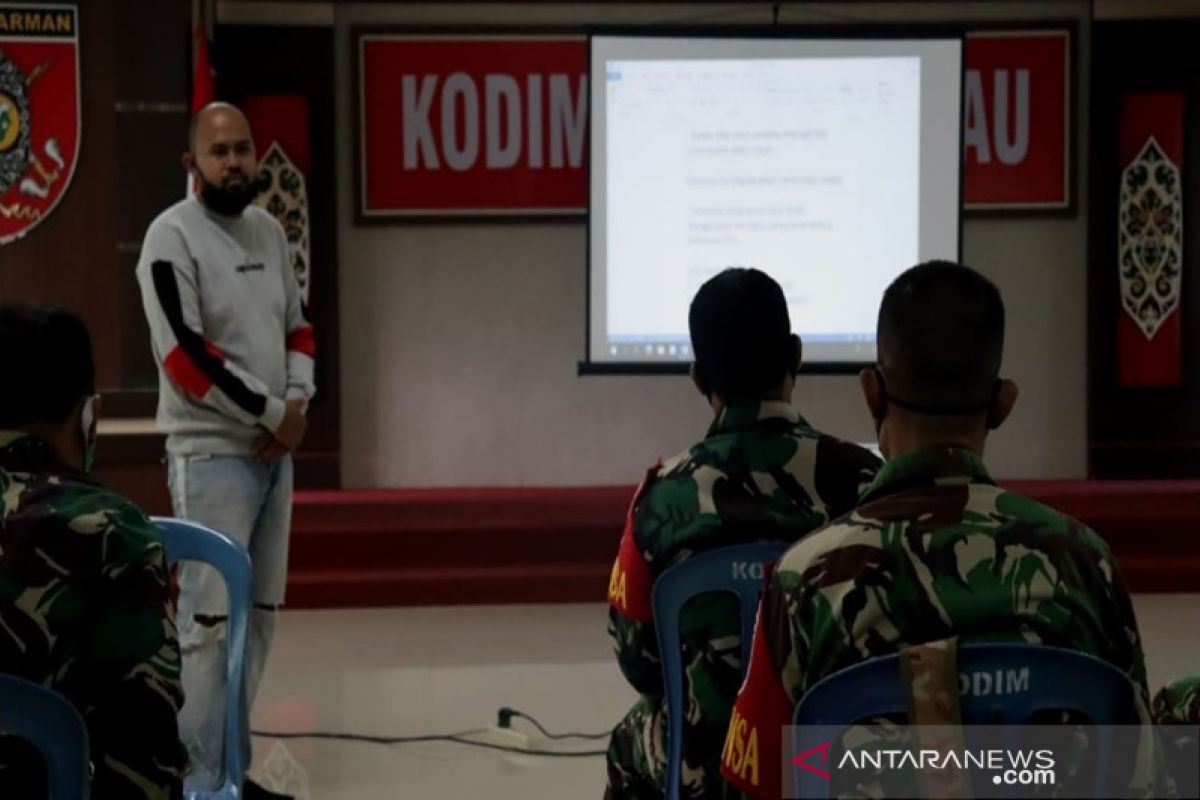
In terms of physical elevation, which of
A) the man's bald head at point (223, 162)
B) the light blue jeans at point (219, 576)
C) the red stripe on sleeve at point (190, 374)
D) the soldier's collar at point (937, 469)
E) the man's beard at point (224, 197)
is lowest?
the light blue jeans at point (219, 576)

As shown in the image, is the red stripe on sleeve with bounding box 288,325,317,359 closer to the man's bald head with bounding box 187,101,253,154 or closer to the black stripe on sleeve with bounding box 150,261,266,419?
the black stripe on sleeve with bounding box 150,261,266,419

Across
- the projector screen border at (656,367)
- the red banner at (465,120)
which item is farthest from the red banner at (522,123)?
the projector screen border at (656,367)

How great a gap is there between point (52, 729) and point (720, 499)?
0.85 metres

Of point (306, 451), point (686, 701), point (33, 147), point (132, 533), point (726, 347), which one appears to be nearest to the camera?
point (132, 533)

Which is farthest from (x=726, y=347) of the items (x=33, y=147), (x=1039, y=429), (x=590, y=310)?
(x=1039, y=429)

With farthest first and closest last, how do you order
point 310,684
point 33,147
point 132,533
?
point 33,147, point 310,684, point 132,533

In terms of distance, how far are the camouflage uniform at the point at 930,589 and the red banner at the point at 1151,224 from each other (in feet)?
16.4

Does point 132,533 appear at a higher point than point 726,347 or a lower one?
lower

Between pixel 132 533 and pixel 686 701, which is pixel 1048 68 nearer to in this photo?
pixel 686 701

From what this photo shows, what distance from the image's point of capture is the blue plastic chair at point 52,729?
1.44 m

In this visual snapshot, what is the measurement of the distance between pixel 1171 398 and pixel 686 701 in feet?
15.5

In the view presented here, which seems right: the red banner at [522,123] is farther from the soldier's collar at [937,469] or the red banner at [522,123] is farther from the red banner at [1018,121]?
the soldier's collar at [937,469]

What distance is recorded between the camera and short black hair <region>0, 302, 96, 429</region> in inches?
61.1

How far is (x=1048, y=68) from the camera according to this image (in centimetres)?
593
